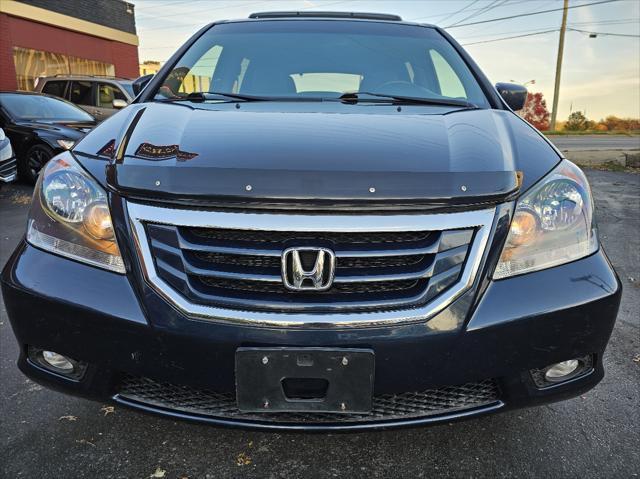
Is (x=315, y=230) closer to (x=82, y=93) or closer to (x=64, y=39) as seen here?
(x=82, y=93)

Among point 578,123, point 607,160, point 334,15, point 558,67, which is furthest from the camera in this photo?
point 578,123

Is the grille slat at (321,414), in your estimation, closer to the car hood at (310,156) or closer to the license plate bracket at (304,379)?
the license plate bracket at (304,379)

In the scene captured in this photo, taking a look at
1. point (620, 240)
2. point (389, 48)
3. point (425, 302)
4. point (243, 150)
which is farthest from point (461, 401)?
point (620, 240)

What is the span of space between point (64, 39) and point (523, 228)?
2021 centimetres

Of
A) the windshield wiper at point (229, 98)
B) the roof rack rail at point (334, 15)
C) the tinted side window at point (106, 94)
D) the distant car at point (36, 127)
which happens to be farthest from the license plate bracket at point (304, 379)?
the tinted side window at point (106, 94)

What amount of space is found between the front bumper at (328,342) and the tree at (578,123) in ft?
126

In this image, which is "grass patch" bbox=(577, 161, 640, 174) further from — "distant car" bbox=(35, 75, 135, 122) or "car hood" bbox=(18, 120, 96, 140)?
"distant car" bbox=(35, 75, 135, 122)

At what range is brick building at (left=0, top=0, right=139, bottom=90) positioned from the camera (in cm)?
1568

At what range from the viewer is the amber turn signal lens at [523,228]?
143 centimetres

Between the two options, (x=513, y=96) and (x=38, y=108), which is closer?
(x=513, y=96)

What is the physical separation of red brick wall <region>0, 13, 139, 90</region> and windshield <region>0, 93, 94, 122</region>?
9170mm

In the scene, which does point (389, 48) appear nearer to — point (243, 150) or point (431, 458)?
point (243, 150)

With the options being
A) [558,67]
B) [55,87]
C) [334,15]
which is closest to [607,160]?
[334,15]

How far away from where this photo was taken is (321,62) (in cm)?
257
